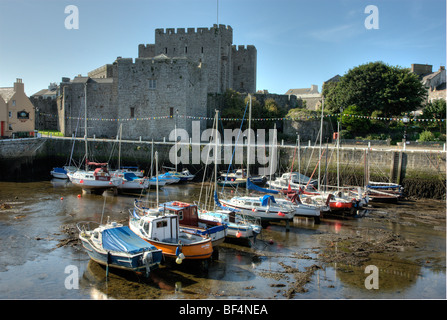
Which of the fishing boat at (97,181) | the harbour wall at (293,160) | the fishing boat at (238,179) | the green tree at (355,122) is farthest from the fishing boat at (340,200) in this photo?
the green tree at (355,122)

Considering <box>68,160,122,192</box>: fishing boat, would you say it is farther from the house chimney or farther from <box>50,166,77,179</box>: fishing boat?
the house chimney

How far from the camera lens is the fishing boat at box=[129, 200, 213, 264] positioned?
10922mm

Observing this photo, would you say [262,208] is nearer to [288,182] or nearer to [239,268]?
[239,268]

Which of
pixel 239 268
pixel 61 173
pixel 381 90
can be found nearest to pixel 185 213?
pixel 239 268

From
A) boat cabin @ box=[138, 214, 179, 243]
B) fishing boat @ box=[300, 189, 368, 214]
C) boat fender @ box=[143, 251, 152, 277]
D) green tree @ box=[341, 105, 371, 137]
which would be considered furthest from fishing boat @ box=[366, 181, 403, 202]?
boat fender @ box=[143, 251, 152, 277]

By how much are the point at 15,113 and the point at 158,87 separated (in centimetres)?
1142

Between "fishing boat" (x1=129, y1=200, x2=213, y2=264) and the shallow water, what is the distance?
1.50ft

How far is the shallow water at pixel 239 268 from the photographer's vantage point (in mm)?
9453

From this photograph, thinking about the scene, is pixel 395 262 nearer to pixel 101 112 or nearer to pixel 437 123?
pixel 437 123

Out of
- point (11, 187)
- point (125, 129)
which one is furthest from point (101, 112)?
point (11, 187)

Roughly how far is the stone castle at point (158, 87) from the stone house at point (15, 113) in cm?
399

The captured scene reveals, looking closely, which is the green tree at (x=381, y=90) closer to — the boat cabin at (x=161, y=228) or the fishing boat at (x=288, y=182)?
the fishing boat at (x=288, y=182)

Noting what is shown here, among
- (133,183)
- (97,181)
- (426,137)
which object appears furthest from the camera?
(426,137)

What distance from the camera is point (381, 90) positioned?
106 ft
